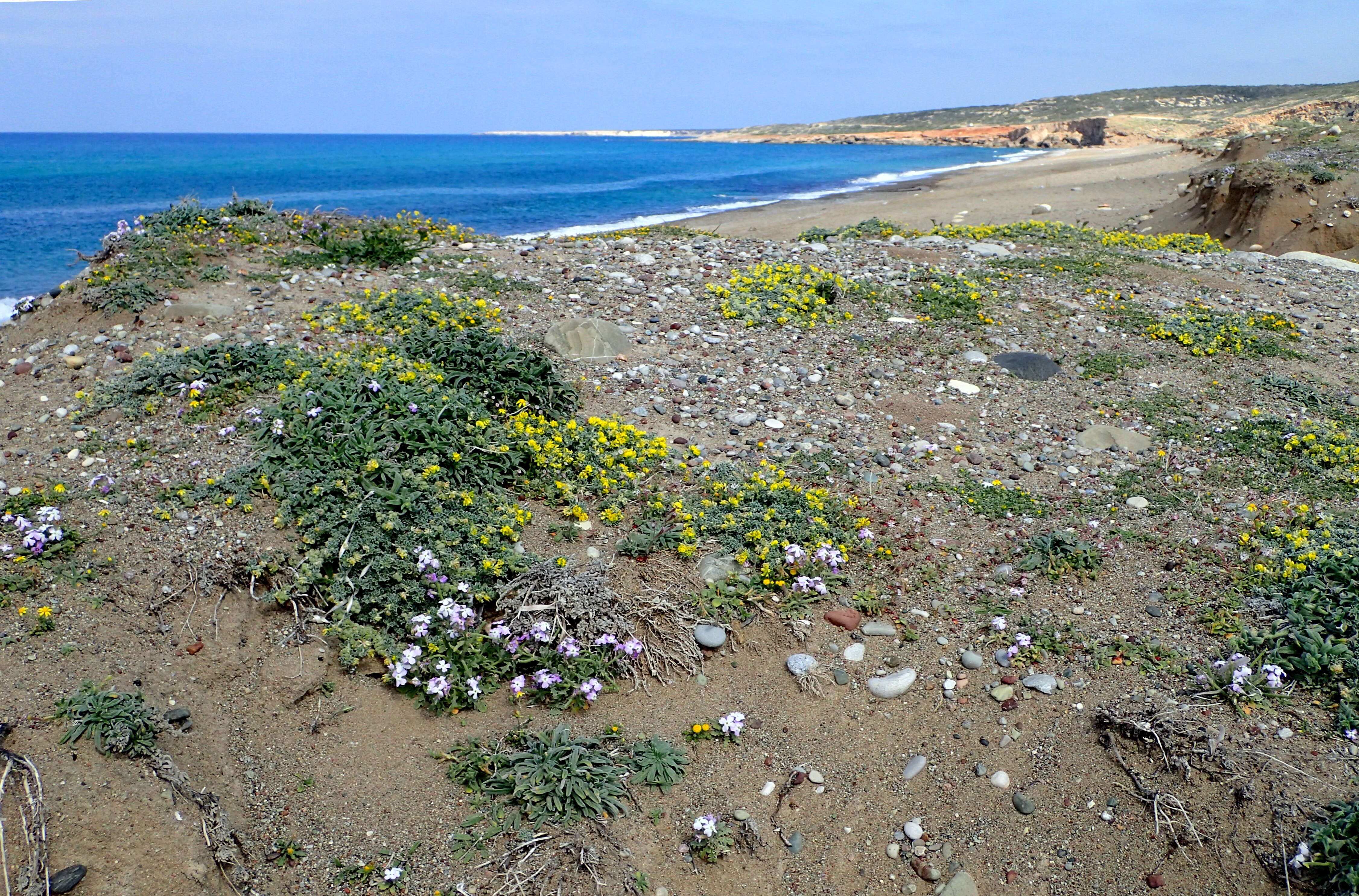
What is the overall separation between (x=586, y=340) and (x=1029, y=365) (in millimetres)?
4179

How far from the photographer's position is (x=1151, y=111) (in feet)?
270

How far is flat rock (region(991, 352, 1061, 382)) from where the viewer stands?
745 cm

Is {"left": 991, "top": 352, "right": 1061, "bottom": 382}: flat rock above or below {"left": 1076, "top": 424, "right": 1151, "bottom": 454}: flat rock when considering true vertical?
above

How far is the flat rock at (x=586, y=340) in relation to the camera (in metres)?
7.04

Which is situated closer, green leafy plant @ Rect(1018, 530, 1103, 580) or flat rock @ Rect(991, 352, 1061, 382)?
green leafy plant @ Rect(1018, 530, 1103, 580)

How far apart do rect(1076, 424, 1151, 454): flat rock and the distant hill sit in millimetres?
50660

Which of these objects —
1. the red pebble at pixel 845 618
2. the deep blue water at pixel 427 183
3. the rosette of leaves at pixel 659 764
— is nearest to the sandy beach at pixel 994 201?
the deep blue water at pixel 427 183

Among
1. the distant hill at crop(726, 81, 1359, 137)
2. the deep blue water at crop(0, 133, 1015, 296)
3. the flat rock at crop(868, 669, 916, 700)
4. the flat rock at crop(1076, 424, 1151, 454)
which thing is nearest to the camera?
the flat rock at crop(868, 669, 916, 700)

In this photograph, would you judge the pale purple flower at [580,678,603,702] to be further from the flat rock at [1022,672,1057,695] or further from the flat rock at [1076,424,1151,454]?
the flat rock at [1076,424,1151,454]

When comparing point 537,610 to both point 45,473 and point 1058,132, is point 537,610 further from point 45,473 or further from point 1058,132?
point 1058,132

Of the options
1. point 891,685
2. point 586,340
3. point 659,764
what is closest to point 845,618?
point 891,685

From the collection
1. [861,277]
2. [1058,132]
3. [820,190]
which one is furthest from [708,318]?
[1058,132]

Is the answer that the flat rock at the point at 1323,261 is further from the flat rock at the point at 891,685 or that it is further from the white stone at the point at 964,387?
the flat rock at the point at 891,685

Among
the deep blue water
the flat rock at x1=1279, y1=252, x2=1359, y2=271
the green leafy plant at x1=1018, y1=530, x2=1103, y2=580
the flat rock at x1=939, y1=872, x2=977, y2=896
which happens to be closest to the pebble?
the flat rock at x1=939, y1=872, x2=977, y2=896
